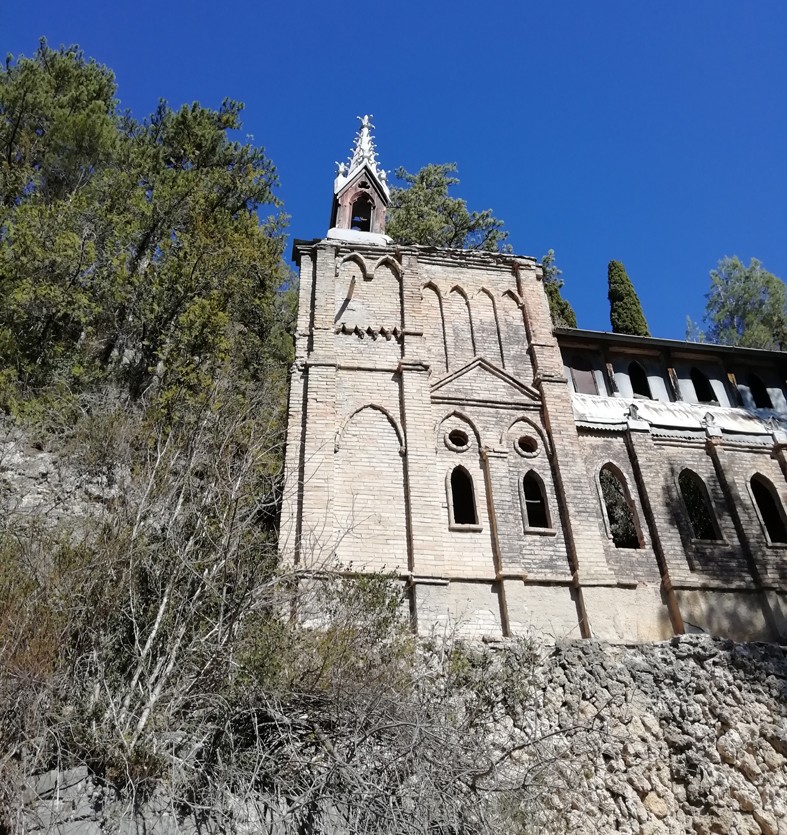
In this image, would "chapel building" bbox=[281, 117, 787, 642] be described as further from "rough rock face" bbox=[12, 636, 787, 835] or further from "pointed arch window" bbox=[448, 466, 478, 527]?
"rough rock face" bbox=[12, 636, 787, 835]

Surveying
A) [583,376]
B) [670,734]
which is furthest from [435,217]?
[670,734]

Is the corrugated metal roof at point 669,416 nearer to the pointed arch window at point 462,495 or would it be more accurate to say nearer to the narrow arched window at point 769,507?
the narrow arched window at point 769,507

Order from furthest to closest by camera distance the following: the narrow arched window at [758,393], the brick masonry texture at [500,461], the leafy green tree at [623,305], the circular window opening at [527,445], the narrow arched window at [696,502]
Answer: the leafy green tree at [623,305], the narrow arched window at [758,393], the narrow arched window at [696,502], the circular window opening at [527,445], the brick masonry texture at [500,461]

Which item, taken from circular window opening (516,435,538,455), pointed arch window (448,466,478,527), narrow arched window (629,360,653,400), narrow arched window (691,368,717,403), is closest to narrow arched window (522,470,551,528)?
circular window opening (516,435,538,455)

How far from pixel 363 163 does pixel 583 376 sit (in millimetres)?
8335

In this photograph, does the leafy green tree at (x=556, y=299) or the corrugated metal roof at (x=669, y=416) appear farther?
the leafy green tree at (x=556, y=299)

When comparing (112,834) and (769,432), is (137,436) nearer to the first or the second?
(112,834)

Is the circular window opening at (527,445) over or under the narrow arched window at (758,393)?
under

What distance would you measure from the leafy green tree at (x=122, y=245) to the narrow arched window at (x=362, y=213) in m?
2.01

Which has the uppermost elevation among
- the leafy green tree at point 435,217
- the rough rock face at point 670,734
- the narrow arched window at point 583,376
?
the leafy green tree at point 435,217

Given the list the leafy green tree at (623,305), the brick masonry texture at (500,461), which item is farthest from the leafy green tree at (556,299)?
the brick masonry texture at (500,461)

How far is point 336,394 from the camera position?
13156 mm

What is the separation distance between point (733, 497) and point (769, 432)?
2037 millimetres

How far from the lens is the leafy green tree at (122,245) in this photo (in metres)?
13.0
